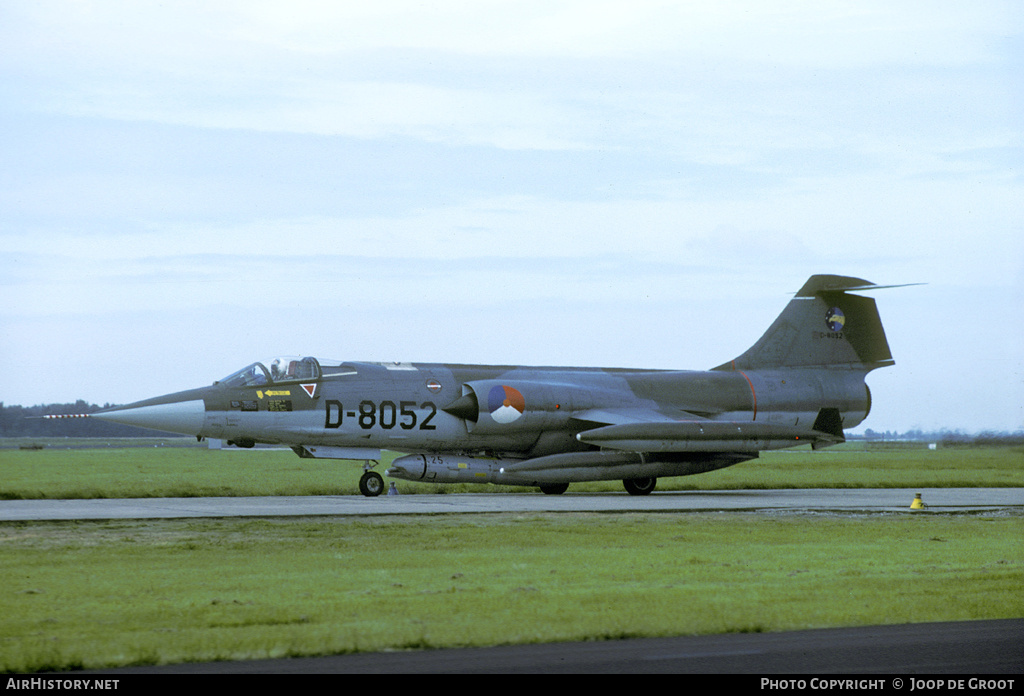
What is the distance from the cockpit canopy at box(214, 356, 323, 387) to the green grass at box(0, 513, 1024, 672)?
7.80m

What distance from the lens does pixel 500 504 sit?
22062mm

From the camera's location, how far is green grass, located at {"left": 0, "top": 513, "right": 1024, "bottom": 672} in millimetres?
8195

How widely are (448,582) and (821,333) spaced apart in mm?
22785

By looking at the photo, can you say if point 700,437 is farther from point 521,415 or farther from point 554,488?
point 521,415

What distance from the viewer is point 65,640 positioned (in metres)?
7.88

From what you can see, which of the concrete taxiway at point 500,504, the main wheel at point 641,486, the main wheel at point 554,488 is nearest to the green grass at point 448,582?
the concrete taxiway at point 500,504

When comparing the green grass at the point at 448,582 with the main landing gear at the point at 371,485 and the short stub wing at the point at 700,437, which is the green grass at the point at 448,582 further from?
the short stub wing at the point at 700,437

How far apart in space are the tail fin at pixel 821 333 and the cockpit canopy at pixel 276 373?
12.5 meters

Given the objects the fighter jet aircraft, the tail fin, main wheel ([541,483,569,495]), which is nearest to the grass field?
the fighter jet aircraft

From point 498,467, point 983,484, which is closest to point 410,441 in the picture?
point 498,467

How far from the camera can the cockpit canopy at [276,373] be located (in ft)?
81.1

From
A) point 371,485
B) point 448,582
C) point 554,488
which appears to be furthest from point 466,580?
point 554,488

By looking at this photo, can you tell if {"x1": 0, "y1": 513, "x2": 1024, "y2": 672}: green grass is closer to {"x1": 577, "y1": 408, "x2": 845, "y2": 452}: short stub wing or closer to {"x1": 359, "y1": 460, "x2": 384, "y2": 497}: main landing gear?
{"x1": 359, "y1": 460, "x2": 384, "y2": 497}: main landing gear

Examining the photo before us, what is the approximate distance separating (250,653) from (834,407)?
25651mm
